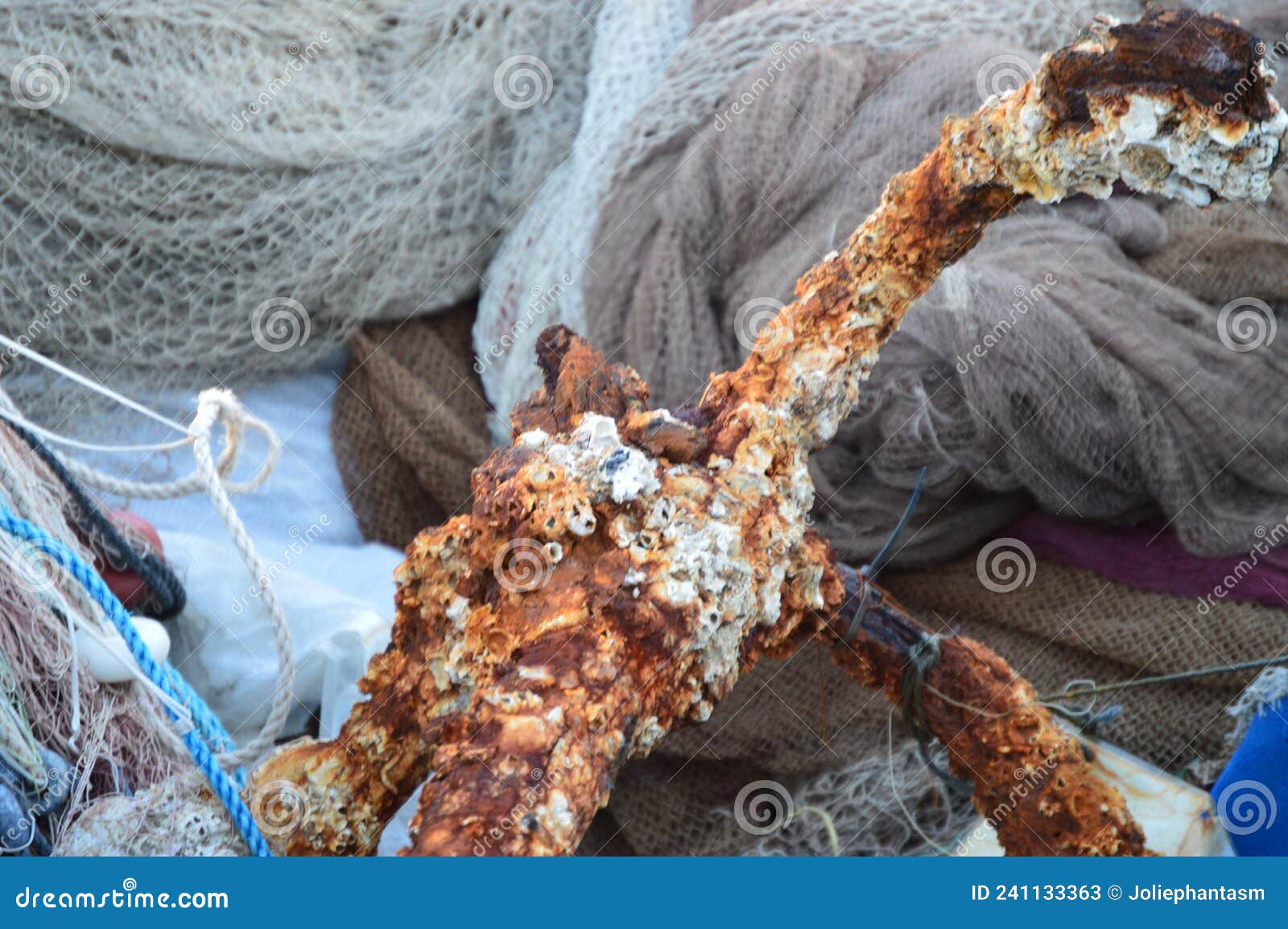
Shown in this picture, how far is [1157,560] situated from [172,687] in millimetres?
1011

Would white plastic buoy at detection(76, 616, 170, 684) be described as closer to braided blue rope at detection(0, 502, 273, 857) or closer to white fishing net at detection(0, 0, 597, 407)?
braided blue rope at detection(0, 502, 273, 857)

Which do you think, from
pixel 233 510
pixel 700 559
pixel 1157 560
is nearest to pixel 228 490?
pixel 233 510

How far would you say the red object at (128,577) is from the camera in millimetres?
1298

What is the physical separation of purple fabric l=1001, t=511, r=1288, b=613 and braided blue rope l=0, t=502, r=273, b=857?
91 cm

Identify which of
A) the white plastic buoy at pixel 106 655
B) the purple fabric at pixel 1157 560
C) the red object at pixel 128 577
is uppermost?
the white plastic buoy at pixel 106 655

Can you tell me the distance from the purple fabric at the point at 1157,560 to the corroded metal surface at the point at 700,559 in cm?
47

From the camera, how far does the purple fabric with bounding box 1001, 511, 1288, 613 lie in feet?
4.28

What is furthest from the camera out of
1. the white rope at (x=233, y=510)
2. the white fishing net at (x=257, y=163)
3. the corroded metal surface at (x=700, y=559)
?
the white fishing net at (x=257, y=163)

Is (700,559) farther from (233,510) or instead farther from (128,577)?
(128,577)

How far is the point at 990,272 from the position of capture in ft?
4.29

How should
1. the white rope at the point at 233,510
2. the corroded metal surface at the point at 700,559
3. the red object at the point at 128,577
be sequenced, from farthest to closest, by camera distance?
the red object at the point at 128,577
the white rope at the point at 233,510
the corroded metal surface at the point at 700,559

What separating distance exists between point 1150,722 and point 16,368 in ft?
4.64

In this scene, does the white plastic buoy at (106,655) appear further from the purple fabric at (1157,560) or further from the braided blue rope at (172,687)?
the purple fabric at (1157,560)

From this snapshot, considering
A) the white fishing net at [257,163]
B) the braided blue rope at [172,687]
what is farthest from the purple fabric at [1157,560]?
the braided blue rope at [172,687]
